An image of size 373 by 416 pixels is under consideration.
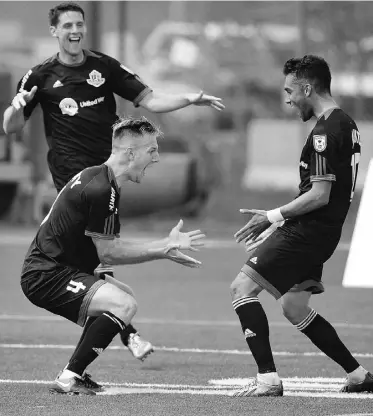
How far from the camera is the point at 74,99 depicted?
9133 millimetres

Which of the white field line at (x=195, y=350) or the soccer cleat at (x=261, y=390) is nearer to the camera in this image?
the soccer cleat at (x=261, y=390)

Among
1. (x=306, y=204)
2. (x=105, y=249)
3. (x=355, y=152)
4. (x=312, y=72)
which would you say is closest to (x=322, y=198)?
(x=306, y=204)

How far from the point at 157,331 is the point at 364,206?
5.21m

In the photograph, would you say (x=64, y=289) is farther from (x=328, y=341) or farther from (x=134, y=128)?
(x=328, y=341)

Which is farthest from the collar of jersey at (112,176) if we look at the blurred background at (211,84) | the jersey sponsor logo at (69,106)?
the blurred background at (211,84)

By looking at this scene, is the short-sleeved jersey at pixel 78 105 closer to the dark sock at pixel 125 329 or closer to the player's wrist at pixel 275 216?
the dark sock at pixel 125 329

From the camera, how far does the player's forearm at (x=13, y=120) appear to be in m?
8.95

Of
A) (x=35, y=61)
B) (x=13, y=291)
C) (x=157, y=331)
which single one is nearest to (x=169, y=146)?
(x=35, y=61)

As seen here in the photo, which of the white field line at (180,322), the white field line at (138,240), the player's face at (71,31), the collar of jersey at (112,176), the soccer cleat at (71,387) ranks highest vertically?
the player's face at (71,31)

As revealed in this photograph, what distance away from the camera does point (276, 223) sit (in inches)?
291

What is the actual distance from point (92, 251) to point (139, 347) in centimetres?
74

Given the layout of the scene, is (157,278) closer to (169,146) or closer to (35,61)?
(169,146)

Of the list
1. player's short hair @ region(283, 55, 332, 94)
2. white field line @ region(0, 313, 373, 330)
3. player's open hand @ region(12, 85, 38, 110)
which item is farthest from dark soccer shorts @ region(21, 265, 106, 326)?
white field line @ region(0, 313, 373, 330)

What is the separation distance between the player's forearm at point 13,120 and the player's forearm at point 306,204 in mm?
2644
